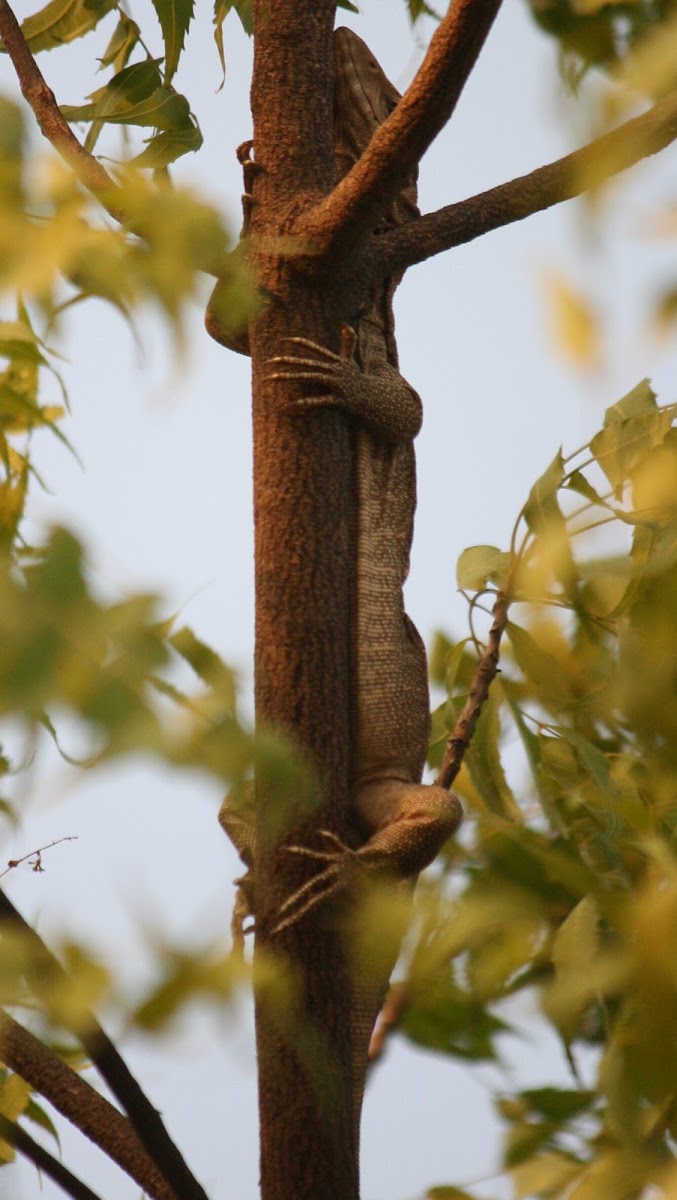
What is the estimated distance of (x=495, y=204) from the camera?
207 cm

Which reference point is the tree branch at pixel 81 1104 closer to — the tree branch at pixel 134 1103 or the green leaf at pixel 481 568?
the tree branch at pixel 134 1103

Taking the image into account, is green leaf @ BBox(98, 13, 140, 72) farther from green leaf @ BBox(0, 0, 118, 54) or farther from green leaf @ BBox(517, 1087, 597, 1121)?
green leaf @ BBox(517, 1087, 597, 1121)

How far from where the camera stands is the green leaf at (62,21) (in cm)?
233

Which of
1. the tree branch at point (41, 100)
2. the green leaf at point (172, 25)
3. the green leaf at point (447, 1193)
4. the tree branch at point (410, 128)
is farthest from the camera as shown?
the green leaf at point (172, 25)

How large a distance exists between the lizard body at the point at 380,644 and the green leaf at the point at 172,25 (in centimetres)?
50

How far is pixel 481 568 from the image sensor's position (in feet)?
5.73

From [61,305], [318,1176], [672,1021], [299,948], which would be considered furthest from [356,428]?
[672,1021]

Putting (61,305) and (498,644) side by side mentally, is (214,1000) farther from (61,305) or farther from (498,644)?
(498,644)

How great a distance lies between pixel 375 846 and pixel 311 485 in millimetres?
623

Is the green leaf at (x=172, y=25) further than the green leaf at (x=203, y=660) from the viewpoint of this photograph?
Yes

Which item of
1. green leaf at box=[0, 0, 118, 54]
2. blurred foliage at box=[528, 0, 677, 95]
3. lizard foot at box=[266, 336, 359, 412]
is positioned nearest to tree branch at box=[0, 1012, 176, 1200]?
lizard foot at box=[266, 336, 359, 412]

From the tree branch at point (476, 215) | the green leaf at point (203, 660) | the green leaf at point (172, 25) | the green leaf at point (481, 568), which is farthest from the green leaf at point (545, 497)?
the green leaf at point (172, 25)

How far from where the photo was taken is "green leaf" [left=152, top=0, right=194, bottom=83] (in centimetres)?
219

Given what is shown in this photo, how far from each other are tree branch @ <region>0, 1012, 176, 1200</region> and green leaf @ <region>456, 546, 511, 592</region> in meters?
0.80
